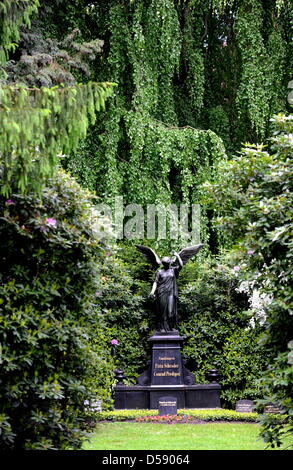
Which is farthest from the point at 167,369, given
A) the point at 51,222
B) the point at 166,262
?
the point at 51,222

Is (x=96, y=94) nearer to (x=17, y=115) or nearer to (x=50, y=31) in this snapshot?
(x=17, y=115)

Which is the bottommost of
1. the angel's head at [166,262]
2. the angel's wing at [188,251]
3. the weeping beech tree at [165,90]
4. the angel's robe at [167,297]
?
the angel's robe at [167,297]

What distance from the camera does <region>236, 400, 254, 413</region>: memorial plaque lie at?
11578 mm

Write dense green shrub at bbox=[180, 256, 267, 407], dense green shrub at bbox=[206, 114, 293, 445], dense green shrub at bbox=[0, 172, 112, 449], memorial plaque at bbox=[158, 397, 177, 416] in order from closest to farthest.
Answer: dense green shrub at bbox=[0, 172, 112, 449] < dense green shrub at bbox=[206, 114, 293, 445] < memorial plaque at bbox=[158, 397, 177, 416] < dense green shrub at bbox=[180, 256, 267, 407]

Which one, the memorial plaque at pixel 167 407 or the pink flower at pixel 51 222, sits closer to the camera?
the pink flower at pixel 51 222

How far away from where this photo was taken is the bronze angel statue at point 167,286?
12609 mm

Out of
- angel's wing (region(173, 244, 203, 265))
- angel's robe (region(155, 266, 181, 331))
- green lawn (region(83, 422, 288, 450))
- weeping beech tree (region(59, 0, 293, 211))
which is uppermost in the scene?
weeping beech tree (region(59, 0, 293, 211))

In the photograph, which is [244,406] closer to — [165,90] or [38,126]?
[165,90]

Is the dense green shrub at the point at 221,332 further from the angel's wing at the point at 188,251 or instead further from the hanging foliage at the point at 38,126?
the hanging foliage at the point at 38,126

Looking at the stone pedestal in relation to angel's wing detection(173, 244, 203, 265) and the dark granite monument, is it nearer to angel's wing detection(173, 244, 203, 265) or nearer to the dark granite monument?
the dark granite monument

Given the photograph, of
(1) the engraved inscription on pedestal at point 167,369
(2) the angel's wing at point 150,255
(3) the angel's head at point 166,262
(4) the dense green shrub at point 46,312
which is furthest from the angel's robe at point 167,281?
(4) the dense green shrub at point 46,312

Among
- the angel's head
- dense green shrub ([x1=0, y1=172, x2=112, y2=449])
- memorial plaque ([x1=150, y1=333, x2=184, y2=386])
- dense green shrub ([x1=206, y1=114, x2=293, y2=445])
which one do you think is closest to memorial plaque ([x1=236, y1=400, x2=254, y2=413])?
memorial plaque ([x1=150, y1=333, x2=184, y2=386])

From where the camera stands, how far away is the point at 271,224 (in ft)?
17.6

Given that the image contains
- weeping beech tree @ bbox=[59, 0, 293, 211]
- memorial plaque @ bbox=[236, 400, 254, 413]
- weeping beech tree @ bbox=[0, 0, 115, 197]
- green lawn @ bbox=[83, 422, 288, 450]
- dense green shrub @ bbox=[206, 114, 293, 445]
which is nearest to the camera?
weeping beech tree @ bbox=[0, 0, 115, 197]
